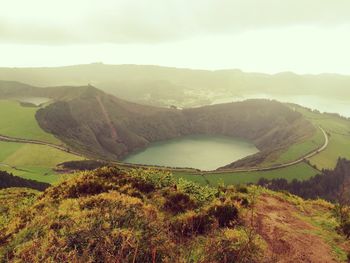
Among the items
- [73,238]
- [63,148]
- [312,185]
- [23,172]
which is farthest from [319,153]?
[73,238]

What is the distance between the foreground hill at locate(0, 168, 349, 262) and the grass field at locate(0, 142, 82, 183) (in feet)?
314

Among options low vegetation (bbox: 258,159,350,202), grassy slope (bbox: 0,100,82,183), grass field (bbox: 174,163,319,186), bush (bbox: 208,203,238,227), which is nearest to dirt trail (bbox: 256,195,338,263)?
bush (bbox: 208,203,238,227)

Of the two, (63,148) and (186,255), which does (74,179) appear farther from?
(63,148)

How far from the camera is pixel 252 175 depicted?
463 ft

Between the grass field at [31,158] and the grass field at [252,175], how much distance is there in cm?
Result: 4943

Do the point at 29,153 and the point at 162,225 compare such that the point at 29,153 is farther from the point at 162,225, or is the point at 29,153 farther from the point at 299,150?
the point at 162,225

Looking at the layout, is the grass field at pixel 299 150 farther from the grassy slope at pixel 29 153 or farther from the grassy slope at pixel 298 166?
the grassy slope at pixel 29 153

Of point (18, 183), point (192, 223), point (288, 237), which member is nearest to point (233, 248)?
point (192, 223)

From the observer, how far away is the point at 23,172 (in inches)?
4530

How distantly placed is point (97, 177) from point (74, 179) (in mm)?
1562

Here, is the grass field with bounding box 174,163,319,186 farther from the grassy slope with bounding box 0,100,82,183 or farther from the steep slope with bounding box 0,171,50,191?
the steep slope with bounding box 0,171,50,191

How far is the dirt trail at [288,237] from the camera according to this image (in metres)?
14.2

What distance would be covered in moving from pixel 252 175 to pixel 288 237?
423ft

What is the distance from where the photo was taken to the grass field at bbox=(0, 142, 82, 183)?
116375 mm
